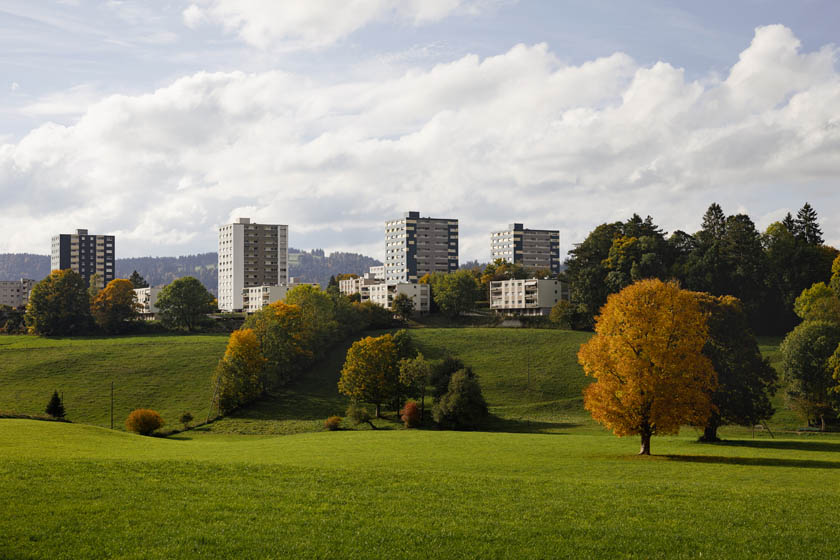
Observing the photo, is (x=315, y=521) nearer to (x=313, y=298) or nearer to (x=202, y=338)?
(x=313, y=298)

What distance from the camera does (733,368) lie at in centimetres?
5450

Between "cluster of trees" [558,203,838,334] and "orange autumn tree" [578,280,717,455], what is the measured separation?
241 ft

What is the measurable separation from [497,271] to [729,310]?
135 m

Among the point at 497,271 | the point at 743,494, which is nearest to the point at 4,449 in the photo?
the point at 743,494

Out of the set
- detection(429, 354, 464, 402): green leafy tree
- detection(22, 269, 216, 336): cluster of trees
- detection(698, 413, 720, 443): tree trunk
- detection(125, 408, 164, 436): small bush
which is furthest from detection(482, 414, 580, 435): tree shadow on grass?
detection(22, 269, 216, 336): cluster of trees

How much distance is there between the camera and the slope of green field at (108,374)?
82.4 m

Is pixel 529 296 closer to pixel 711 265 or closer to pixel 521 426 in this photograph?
pixel 711 265

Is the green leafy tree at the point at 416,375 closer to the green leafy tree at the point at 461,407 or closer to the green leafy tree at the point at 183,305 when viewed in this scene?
the green leafy tree at the point at 461,407

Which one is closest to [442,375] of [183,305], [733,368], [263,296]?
[733,368]

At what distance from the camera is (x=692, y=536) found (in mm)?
19016

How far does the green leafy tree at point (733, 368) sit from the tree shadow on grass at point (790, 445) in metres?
1.64

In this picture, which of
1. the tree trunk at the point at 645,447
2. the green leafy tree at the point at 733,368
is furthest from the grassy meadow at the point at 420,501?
the green leafy tree at the point at 733,368

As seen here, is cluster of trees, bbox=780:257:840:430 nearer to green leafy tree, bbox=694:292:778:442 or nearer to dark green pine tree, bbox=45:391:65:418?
green leafy tree, bbox=694:292:778:442

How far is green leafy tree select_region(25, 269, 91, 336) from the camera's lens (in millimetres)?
126312
